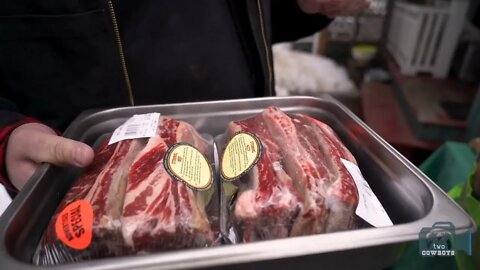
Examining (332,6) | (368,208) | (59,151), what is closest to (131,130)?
(59,151)

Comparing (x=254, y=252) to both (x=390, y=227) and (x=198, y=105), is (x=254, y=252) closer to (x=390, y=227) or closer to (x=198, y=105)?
(x=390, y=227)

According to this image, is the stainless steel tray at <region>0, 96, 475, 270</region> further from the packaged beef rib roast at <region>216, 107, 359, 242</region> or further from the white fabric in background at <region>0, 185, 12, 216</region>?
the white fabric in background at <region>0, 185, 12, 216</region>

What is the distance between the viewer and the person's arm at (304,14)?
961mm

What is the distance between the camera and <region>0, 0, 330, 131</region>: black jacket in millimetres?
784

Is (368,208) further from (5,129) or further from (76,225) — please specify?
(5,129)

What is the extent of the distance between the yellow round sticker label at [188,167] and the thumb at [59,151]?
154mm

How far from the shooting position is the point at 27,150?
0.63 meters

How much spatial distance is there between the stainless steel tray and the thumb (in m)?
0.03

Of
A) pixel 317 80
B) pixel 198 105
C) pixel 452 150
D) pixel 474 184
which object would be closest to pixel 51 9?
pixel 198 105

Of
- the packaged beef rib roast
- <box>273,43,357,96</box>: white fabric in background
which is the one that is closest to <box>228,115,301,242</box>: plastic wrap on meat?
the packaged beef rib roast

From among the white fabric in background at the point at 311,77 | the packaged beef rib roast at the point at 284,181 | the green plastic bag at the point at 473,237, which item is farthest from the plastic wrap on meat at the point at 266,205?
the white fabric in background at the point at 311,77

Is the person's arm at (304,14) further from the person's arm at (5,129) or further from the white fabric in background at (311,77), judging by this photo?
the white fabric in background at (311,77)

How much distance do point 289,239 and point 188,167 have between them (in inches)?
9.4

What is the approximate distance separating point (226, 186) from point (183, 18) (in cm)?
51
